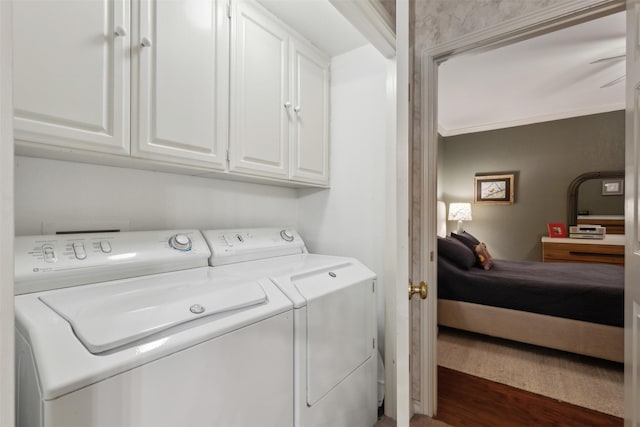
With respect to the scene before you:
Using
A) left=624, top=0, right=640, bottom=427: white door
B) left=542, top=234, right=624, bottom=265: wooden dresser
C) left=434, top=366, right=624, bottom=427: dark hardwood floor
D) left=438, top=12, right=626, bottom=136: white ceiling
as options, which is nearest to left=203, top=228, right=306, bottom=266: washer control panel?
left=434, top=366, right=624, bottom=427: dark hardwood floor

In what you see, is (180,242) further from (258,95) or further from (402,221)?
(402,221)

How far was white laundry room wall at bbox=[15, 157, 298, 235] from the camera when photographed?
1.08m

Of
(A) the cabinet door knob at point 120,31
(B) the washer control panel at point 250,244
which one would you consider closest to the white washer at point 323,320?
(B) the washer control panel at point 250,244

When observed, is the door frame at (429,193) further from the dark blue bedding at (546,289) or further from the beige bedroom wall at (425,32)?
the dark blue bedding at (546,289)

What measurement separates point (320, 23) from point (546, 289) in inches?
108

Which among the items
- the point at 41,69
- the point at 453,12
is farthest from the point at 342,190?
the point at 41,69

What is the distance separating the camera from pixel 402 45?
Result: 32.3 inches

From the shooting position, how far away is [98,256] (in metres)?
1.06

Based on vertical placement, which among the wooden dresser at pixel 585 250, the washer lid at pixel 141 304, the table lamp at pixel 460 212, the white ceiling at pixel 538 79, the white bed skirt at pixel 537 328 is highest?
the white ceiling at pixel 538 79

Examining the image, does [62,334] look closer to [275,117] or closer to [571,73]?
[275,117]

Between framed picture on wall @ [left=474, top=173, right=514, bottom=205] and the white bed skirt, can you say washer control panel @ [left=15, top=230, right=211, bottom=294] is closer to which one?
the white bed skirt

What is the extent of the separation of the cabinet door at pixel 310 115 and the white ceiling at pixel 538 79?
38.3 inches

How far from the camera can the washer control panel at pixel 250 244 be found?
57.1 inches

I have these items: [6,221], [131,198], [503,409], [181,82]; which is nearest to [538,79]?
[503,409]
